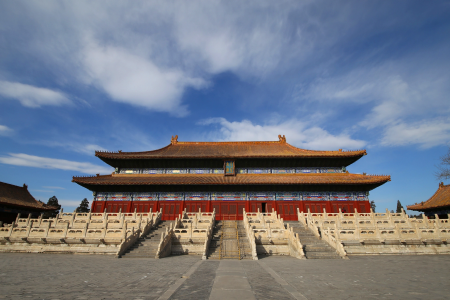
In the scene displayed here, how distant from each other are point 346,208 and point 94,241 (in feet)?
81.6

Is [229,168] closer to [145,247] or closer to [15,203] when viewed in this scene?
[145,247]

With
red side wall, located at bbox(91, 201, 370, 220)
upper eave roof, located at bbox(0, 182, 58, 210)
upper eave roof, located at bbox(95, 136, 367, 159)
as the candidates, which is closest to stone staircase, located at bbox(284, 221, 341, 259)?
red side wall, located at bbox(91, 201, 370, 220)

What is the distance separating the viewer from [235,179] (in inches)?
1039

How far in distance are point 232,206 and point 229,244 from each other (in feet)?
38.7

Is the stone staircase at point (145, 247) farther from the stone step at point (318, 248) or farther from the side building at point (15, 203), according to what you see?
the side building at point (15, 203)

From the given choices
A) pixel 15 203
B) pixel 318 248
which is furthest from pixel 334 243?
pixel 15 203

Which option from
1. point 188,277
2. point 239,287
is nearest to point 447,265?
point 239,287

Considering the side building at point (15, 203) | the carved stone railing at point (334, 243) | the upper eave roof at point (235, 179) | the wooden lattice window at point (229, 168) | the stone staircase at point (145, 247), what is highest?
the wooden lattice window at point (229, 168)

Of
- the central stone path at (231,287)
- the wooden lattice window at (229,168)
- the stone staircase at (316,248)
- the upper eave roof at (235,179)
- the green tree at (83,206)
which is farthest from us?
the green tree at (83,206)

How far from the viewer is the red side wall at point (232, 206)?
2534 centimetres

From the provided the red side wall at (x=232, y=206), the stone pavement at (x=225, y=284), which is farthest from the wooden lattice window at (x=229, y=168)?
the stone pavement at (x=225, y=284)

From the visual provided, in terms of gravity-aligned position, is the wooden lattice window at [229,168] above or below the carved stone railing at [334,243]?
above

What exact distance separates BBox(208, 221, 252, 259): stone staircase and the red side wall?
7961 mm

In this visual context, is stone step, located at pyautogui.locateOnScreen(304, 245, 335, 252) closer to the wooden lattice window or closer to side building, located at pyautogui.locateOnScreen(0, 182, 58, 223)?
the wooden lattice window
